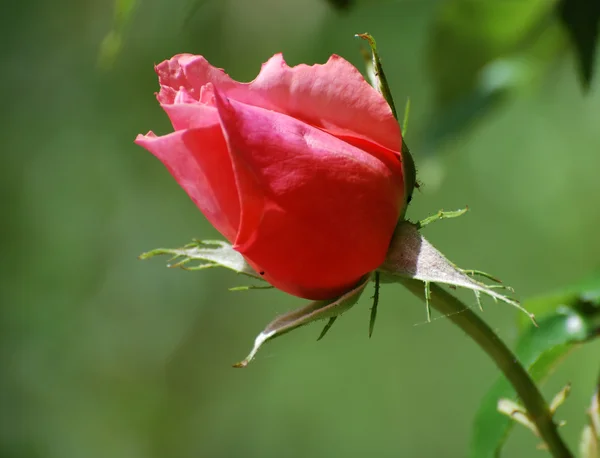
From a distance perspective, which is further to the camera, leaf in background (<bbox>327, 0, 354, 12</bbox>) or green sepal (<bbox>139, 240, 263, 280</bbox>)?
leaf in background (<bbox>327, 0, 354, 12</bbox>)

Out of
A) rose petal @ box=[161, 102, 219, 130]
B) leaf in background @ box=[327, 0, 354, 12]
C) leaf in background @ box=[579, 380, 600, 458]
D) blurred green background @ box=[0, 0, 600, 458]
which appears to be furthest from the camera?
blurred green background @ box=[0, 0, 600, 458]

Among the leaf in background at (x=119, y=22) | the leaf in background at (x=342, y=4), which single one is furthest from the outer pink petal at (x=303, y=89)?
the leaf in background at (x=342, y=4)

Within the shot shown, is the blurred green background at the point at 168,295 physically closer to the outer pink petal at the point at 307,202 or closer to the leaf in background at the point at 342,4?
the leaf in background at the point at 342,4

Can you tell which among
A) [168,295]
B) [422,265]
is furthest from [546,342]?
[168,295]

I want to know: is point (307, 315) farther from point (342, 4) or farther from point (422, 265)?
point (342, 4)

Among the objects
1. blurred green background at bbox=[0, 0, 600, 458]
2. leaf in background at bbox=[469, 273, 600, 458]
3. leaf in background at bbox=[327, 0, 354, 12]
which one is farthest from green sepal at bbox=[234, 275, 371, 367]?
blurred green background at bbox=[0, 0, 600, 458]

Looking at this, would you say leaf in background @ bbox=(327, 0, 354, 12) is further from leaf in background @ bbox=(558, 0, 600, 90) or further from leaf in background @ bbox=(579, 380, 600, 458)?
leaf in background @ bbox=(579, 380, 600, 458)

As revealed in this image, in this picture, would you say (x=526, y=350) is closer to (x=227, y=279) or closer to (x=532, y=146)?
(x=532, y=146)
